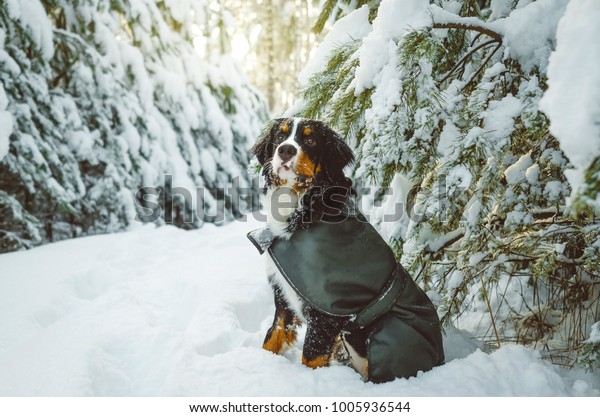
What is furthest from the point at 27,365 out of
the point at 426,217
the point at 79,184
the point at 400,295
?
the point at 79,184

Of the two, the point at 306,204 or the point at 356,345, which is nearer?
the point at 356,345

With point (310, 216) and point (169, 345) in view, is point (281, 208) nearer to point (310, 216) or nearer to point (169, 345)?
point (310, 216)

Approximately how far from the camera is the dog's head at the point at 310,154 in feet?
6.98

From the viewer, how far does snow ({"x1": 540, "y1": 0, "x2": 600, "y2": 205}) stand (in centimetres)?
92

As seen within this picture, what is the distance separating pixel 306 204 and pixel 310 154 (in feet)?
1.06

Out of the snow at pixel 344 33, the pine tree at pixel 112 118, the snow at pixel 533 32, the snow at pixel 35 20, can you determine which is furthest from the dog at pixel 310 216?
the snow at pixel 35 20

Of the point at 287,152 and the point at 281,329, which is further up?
the point at 287,152

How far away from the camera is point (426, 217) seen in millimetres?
2148

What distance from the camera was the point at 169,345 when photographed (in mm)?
2174

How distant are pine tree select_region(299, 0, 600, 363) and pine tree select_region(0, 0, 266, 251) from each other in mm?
2940

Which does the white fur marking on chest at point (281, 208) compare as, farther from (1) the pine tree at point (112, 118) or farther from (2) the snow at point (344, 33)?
(1) the pine tree at point (112, 118)

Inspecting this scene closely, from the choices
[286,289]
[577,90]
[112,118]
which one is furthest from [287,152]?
[112,118]

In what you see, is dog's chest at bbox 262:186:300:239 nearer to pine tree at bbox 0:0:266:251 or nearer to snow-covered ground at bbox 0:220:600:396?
snow-covered ground at bbox 0:220:600:396

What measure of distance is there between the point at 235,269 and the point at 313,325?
175cm
